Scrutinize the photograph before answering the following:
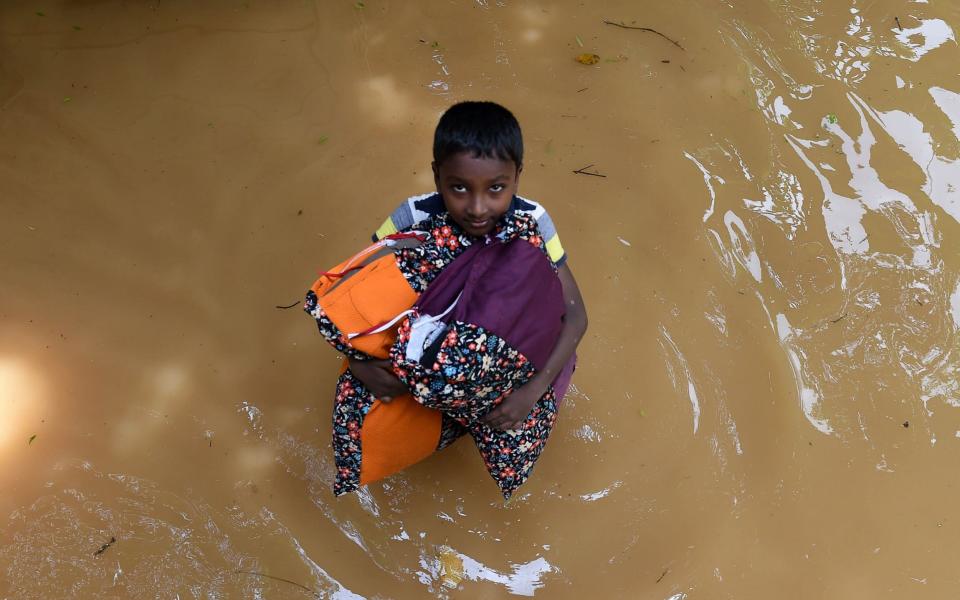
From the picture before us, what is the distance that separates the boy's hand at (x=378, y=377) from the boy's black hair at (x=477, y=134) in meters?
0.49

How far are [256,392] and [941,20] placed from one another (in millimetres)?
3212

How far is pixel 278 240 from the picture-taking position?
105 inches

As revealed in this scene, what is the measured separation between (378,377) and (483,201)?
18.6 inches

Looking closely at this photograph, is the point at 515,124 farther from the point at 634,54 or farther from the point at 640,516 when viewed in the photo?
the point at 634,54

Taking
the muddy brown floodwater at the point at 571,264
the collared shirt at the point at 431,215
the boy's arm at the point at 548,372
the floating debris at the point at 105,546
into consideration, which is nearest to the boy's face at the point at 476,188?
the collared shirt at the point at 431,215

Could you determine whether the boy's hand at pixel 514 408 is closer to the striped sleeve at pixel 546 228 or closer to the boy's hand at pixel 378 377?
the boy's hand at pixel 378 377

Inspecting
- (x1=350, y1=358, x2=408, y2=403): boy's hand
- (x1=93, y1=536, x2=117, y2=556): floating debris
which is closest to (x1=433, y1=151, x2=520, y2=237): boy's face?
(x1=350, y1=358, x2=408, y2=403): boy's hand

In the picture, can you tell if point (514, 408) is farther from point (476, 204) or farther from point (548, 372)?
point (476, 204)

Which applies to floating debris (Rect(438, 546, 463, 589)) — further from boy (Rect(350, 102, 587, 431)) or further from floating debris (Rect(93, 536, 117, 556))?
floating debris (Rect(93, 536, 117, 556))

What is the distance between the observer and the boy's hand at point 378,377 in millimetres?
1713

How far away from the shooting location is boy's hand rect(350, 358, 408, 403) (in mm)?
1713

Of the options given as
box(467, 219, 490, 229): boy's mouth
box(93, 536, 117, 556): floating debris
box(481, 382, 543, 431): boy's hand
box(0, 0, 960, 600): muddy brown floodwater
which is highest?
box(467, 219, 490, 229): boy's mouth

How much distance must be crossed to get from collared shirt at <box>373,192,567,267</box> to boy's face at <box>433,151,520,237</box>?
12 centimetres

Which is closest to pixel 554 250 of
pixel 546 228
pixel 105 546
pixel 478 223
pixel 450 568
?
pixel 546 228
